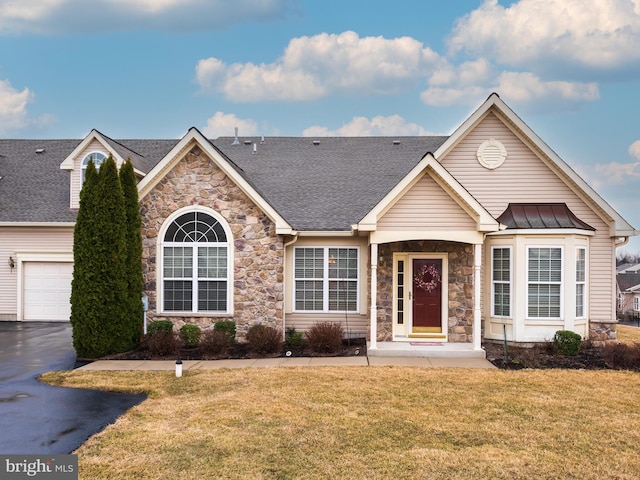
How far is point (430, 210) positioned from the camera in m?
12.1

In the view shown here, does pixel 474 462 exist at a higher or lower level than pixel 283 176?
lower

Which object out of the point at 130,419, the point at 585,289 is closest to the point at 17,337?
the point at 130,419

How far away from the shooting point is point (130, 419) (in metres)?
7.27

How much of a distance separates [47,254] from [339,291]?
11.3 meters

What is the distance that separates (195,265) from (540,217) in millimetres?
9589

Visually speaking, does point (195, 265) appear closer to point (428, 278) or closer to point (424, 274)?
point (424, 274)

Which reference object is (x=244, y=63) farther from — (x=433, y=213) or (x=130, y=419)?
(x=130, y=419)

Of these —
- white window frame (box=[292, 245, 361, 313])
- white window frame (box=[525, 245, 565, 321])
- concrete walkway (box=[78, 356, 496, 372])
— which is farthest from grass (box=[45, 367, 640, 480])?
white window frame (box=[292, 245, 361, 313])

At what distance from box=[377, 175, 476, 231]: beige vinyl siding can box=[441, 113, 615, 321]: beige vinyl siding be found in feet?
8.00

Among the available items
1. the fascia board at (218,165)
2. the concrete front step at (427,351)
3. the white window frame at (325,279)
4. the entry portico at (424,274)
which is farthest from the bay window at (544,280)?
the fascia board at (218,165)

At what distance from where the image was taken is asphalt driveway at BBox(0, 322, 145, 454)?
6.42 meters

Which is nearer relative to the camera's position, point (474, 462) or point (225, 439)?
point (474, 462)

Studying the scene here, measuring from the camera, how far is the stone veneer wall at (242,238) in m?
13.4

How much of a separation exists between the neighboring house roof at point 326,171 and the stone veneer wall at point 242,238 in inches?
37.3
